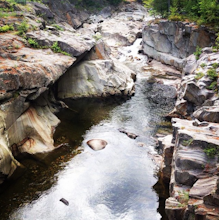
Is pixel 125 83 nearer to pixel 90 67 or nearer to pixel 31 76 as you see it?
pixel 90 67

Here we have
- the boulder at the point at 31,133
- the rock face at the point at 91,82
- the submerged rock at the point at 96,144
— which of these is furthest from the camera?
the rock face at the point at 91,82

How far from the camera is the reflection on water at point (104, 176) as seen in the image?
12352 millimetres

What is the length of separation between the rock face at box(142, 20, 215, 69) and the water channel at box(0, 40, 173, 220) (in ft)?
50.6

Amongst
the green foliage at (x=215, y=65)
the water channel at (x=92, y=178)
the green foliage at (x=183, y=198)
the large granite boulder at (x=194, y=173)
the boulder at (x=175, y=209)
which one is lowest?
the water channel at (x=92, y=178)

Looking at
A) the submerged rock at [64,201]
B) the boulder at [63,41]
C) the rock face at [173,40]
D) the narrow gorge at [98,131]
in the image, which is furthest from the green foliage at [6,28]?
the rock face at [173,40]

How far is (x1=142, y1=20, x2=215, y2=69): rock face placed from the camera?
104ft

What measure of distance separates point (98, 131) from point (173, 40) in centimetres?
2370

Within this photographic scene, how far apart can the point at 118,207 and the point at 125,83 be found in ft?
59.9

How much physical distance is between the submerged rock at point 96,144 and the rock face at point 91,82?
9.49 m

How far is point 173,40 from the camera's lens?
3706 cm

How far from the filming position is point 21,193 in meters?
13.3

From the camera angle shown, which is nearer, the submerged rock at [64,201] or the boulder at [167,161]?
the submerged rock at [64,201]

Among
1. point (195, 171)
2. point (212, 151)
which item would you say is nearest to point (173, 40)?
point (212, 151)

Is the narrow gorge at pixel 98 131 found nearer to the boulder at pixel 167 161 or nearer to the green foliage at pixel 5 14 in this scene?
the boulder at pixel 167 161
